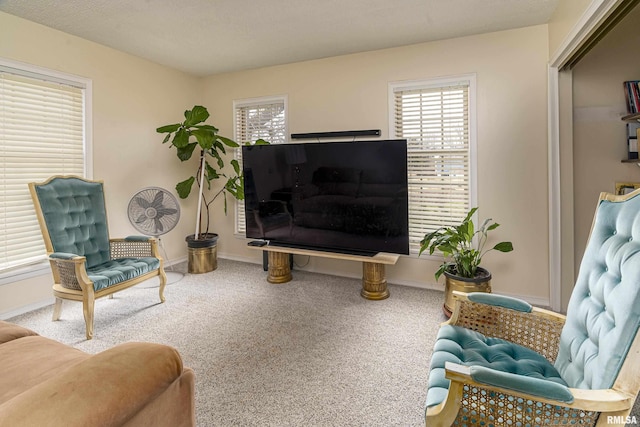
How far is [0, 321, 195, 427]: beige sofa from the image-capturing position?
27.6 inches

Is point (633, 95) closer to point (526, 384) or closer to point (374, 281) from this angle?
point (374, 281)

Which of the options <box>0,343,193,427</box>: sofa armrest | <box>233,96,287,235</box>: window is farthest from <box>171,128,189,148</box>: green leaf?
<box>0,343,193,427</box>: sofa armrest

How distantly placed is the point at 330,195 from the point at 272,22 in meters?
1.72

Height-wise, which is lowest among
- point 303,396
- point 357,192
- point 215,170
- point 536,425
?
point 303,396

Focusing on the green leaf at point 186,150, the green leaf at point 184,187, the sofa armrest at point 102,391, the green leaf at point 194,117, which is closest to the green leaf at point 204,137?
the green leaf at point 194,117

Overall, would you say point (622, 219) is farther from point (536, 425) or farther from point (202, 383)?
point (202, 383)

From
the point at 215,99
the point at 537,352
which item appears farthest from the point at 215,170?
the point at 537,352

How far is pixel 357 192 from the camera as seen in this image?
329cm

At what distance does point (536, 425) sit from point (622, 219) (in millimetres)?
839

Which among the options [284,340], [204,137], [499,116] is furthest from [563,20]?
[204,137]

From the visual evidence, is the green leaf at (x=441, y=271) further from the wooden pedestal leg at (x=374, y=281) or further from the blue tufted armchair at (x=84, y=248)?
the blue tufted armchair at (x=84, y=248)

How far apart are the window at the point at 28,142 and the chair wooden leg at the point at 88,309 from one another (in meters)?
1.06

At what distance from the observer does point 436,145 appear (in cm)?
345

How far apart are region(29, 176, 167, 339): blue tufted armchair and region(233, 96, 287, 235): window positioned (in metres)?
1.66
